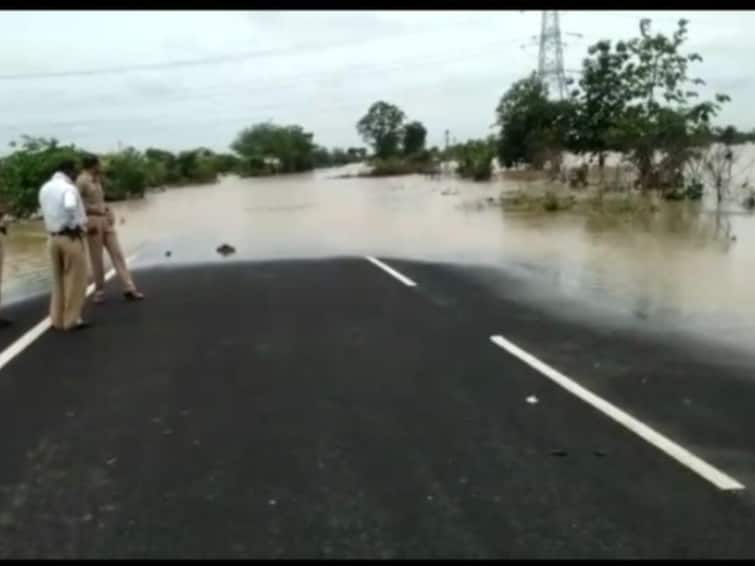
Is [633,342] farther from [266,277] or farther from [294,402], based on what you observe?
[266,277]

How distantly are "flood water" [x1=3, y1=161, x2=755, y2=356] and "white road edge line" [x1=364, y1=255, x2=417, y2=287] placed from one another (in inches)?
40.5

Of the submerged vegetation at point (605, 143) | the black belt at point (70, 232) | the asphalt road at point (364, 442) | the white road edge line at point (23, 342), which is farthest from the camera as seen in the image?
the submerged vegetation at point (605, 143)

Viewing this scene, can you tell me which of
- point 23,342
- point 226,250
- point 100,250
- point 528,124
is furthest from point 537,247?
point 528,124

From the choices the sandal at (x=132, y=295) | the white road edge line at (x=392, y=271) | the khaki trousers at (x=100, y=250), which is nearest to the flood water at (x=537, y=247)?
the white road edge line at (x=392, y=271)

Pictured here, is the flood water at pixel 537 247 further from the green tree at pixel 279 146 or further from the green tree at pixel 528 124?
the green tree at pixel 279 146

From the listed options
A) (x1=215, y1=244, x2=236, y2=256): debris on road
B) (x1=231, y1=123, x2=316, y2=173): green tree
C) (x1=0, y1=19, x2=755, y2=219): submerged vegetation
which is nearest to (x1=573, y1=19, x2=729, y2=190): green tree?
(x1=0, y1=19, x2=755, y2=219): submerged vegetation

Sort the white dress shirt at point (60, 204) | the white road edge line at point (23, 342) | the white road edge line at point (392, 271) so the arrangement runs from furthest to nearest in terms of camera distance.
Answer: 1. the white road edge line at point (392, 271)
2. the white dress shirt at point (60, 204)
3. the white road edge line at point (23, 342)

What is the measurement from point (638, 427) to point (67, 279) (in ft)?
20.6

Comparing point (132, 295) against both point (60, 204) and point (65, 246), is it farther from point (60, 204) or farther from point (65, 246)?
point (60, 204)

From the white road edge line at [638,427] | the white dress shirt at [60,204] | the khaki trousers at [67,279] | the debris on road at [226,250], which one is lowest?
the debris on road at [226,250]

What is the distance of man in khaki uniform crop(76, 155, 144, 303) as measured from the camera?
11234 mm

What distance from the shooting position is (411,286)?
480 inches

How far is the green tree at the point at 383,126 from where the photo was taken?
122 m

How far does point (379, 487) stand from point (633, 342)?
4.38 meters
